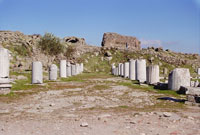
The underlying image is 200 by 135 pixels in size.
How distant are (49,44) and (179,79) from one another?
107 ft

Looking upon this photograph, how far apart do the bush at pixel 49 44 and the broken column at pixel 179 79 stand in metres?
32.0

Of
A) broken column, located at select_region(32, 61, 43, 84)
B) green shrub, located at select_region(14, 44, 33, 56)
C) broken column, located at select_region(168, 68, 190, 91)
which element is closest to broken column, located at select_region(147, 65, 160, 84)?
broken column, located at select_region(168, 68, 190, 91)

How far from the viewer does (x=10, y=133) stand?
5.41m

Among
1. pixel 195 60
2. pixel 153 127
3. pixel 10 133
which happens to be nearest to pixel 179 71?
pixel 153 127

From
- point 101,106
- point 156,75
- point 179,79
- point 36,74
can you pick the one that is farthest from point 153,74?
point 101,106

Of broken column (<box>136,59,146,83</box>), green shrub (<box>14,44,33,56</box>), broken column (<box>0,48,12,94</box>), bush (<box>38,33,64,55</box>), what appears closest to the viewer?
broken column (<box>0,48,12,94</box>)

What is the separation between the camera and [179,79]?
13.9 metres

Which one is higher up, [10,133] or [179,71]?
[179,71]

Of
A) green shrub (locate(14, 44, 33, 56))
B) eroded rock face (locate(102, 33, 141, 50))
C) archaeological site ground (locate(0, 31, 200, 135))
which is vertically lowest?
archaeological site ground (locate(0, 31, 200, 135))

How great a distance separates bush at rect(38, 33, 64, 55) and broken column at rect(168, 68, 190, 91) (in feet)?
105

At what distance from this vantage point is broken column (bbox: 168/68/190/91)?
546 inches

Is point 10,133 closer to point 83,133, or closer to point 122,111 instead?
point 83,133

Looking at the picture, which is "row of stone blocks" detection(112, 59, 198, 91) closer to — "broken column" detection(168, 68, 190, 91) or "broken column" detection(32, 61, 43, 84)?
"broken column" detection(168, 68, 190, 91)

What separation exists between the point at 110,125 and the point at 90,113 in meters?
1.77
